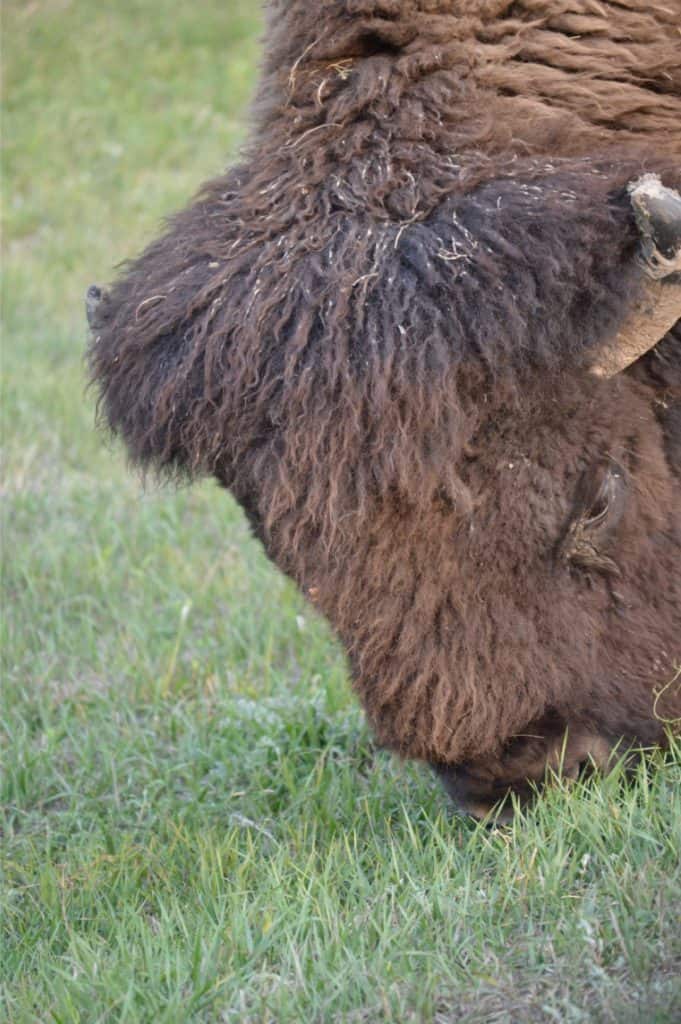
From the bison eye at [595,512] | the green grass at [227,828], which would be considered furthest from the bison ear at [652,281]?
the green grass at [227,828]

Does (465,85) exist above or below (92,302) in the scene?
above

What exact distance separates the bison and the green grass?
37cm

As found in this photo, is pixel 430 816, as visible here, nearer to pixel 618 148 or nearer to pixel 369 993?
pixel 369 993

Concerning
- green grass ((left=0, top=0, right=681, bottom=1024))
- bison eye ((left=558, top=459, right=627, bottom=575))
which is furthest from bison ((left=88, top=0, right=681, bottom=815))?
green grass ((left=0, top=0, right=681, bottom=1024))

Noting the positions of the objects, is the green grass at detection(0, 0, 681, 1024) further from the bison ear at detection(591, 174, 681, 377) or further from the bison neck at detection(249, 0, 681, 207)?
the bison neck at detection(249, 0, 681, 207)

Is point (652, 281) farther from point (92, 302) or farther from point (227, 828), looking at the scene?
point (227, 828)

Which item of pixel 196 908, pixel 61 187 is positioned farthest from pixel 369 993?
pixel 61 187

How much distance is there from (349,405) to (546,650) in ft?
2.68

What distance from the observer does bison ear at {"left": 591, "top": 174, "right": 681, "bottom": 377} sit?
3.00 meters

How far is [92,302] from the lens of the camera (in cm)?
374

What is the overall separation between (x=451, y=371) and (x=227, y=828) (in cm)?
182

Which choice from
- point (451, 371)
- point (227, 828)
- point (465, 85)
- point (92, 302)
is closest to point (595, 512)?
point (451, 371)

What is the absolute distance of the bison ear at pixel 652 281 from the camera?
3.00 metres

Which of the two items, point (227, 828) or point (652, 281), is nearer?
point (652, 281)
